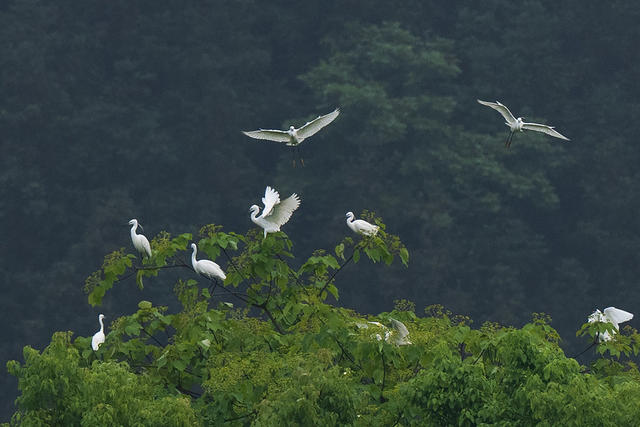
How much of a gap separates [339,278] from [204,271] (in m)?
19.3

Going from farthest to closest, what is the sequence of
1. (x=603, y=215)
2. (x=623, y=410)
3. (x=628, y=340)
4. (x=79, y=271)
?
(x=603, y=215)
(x=79, y=271)
(x=628, y=340)
(x=623, y=410)

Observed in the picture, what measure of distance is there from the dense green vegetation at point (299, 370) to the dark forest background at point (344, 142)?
19.3 metres

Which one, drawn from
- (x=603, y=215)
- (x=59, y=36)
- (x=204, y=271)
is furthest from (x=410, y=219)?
(x=204, y=271)

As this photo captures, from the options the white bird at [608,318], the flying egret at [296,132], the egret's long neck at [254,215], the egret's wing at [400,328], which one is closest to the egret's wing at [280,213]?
the egret's long neck at [254,215]

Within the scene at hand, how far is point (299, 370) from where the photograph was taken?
30.6 feet

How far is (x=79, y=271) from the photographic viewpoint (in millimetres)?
32031

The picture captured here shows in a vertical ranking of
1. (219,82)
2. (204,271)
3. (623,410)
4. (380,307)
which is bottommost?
(380,307)

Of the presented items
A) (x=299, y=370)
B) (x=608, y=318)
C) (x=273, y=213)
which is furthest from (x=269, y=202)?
(x=299, y=370)

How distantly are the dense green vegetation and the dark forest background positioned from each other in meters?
19.3

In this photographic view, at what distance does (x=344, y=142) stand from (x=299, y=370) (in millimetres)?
25017

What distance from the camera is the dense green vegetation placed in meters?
9.27

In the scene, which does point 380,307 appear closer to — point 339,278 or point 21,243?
point 339,278

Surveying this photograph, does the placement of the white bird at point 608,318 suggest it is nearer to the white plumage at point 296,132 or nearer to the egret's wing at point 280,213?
the egret's wing at point 280,213

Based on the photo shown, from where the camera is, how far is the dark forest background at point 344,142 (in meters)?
32.8
